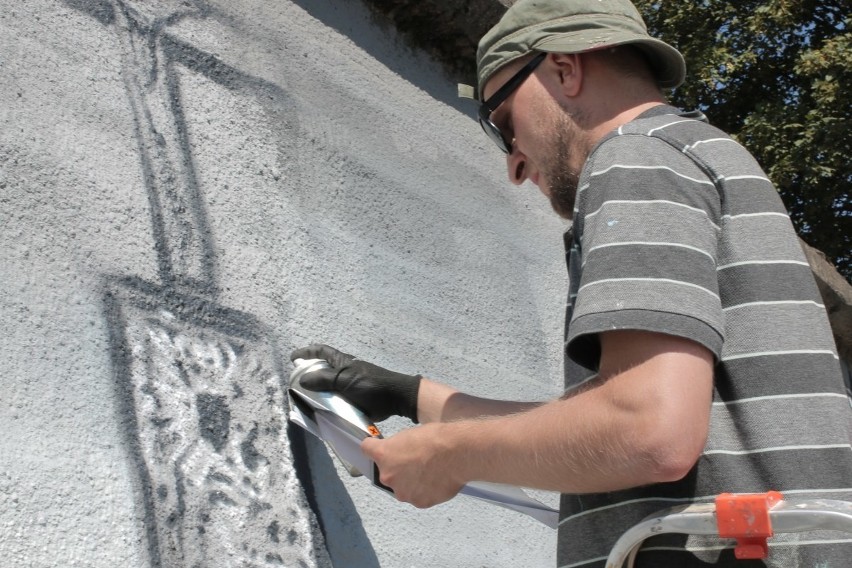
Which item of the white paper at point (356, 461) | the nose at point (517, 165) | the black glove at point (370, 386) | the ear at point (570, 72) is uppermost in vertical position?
the ear at point (570, 72)

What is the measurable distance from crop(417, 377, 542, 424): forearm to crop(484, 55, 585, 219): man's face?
0.35m

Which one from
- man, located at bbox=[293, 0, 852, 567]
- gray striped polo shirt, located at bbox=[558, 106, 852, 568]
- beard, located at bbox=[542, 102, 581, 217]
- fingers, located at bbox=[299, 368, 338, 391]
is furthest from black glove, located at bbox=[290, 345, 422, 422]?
gray striped polo shirt, located at bbox=[558, 106, 852, 568]

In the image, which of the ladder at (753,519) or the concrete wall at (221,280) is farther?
the concrete wall at (221,280)

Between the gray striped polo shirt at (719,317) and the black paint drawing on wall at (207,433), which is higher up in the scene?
the gray striped polo shirt at (719,317)

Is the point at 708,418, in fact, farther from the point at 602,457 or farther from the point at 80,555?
the point at 80,555

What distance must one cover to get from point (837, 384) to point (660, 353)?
12.4 inches

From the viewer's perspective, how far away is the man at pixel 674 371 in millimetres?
1316

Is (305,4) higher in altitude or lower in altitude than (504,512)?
higher

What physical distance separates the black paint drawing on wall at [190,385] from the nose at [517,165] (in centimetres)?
66

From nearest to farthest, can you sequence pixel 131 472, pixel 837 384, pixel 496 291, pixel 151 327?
pixel 837 384 → pixel 131 472 → pixel 151 327 → pixel 496 291

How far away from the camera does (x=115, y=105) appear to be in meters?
2.15

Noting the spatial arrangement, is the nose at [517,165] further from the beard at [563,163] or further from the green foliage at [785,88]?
the green foliage at [785,88]

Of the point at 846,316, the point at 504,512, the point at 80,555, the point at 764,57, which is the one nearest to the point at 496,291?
the point at 504,512

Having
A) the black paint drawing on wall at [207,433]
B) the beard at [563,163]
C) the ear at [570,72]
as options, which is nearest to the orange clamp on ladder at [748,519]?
the beard at [563,163]
